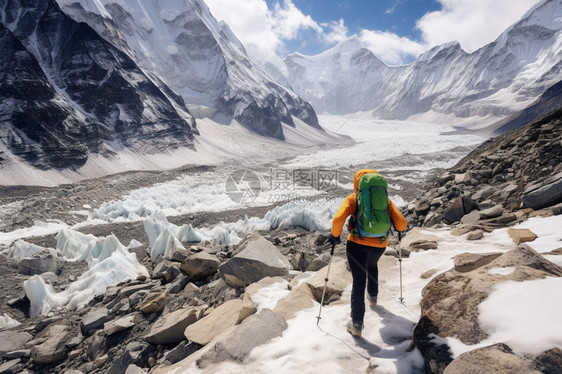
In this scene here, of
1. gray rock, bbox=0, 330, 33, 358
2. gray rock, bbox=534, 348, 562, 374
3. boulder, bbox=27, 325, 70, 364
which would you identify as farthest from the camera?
gray rock, bbox=0, 330, 33, 358

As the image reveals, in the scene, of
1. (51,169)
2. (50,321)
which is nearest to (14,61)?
(51,169)

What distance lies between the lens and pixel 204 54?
3652 inches

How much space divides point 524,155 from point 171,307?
426 inches

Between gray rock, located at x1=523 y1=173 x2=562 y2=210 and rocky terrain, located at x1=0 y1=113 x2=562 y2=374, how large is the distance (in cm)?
2

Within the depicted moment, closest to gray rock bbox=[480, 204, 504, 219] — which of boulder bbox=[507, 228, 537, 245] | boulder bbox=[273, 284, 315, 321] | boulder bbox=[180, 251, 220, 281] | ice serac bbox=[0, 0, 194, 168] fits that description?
boulder bbox=[507, 228, 537, 245]

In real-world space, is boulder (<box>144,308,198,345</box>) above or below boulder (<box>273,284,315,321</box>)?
below

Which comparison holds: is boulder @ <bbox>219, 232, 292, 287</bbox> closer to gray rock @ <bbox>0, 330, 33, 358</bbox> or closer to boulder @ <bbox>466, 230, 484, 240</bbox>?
boulder @ <bbox>466, 230, 484, 240</bbox>

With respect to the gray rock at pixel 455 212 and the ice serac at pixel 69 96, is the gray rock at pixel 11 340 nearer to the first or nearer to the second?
A: the gray rock at pixel 455 212

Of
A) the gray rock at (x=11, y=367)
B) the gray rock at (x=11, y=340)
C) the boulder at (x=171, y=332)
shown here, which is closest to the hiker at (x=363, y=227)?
the boulder at (x=171, y=332)

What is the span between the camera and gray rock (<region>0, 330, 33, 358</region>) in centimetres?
514

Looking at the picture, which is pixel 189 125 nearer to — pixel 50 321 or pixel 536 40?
pixel 50 321

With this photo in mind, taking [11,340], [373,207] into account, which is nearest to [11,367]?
[11,340]

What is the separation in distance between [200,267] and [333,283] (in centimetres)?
326

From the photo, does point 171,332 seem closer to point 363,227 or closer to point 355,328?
point 355,328
